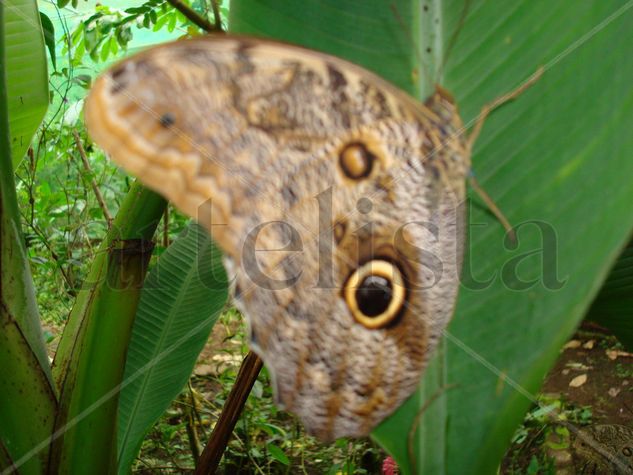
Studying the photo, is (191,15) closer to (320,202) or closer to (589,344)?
(320,202)

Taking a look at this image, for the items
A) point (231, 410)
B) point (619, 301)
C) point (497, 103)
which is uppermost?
point (497, 103)

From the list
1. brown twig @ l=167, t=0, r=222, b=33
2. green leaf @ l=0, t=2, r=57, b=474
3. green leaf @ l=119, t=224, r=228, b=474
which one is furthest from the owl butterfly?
Result: green leaf @ l=119, t=224, r=228, b=474

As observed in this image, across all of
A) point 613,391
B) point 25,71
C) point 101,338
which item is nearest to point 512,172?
point 101,338

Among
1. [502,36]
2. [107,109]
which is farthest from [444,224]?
[107,109]

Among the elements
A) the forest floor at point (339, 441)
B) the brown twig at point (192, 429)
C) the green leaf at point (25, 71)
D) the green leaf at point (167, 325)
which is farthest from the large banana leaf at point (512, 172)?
the brown twig at point (192, 429)

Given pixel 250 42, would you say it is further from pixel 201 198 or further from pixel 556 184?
pixel 556 184

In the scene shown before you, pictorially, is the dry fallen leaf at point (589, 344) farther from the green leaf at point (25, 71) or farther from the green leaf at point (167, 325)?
the green leaf at point (25, 71)
